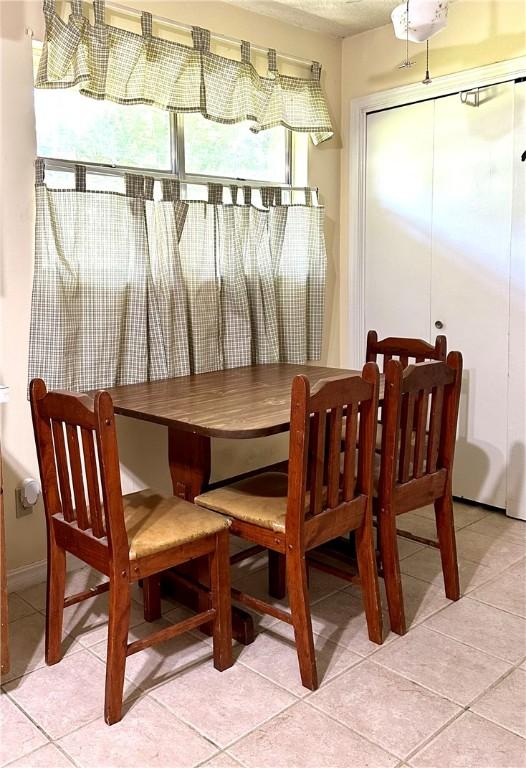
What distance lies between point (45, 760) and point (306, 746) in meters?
0.67

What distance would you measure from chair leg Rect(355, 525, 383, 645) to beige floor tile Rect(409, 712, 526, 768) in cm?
44

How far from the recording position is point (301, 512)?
204cm

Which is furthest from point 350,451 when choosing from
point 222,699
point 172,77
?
point 172,77

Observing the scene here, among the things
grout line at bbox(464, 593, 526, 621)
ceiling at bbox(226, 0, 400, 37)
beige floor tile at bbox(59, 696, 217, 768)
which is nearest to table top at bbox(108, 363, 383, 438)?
beige floor tile at bbox(59, 696, 217, 768)

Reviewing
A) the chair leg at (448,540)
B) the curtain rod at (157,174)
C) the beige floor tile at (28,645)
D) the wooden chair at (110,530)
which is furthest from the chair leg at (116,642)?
the curtain rod at (157,174)

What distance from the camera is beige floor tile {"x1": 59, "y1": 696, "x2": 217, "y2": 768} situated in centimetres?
180

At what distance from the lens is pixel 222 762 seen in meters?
1.79

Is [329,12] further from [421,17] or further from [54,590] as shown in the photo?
[54,590]

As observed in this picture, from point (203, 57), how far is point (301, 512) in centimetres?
212

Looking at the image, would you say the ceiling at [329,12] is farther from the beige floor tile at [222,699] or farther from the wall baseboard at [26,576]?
the beige floor tile at [222,699]

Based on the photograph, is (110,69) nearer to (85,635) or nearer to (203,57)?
(203,57)

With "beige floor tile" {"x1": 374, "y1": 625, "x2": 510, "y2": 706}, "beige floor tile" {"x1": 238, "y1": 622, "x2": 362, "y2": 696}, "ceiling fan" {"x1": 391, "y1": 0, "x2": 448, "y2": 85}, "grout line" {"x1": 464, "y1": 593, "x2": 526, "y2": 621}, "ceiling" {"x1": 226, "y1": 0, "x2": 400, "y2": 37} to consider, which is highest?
"ceiling" {"x1": 226, "y1": 0, "x2": 400, "y2": 37}

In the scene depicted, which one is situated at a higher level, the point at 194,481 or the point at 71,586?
the point at 194,481

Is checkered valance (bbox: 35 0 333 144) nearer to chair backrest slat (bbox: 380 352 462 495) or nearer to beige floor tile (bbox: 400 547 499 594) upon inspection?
chair backrest slat (bbox: 380 352 462 495)
